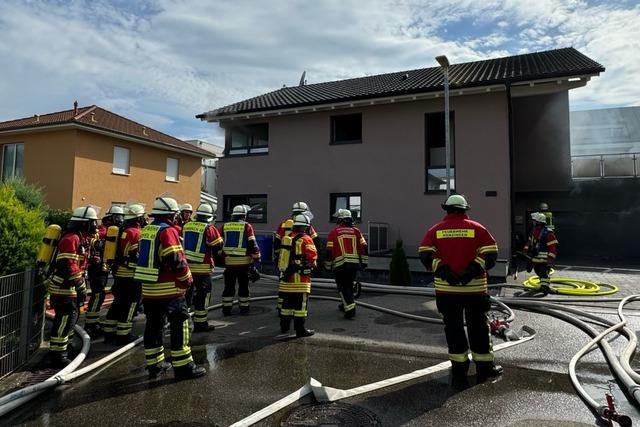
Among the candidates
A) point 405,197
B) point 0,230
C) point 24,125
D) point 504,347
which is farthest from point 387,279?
point 24,125

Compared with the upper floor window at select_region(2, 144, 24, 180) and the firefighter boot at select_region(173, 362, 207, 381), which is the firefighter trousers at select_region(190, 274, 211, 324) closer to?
the firefighter boot at select_region(173, 362, 207, 381)

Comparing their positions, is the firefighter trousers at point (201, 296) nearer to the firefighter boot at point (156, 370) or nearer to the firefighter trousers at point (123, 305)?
the firefighter trousers at point (123, 305)

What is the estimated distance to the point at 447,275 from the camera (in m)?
4.21

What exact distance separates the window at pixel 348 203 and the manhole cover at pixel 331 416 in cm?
966

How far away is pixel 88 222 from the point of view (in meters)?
4.98

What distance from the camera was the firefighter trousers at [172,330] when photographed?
4.23 metres

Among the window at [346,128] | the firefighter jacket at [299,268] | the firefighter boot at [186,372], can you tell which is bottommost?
the firefighter boot at [186,372]

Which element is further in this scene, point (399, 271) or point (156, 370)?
point (399, 271)

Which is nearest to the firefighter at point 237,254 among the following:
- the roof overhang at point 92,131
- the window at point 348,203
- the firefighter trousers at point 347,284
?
the firefighter trousers at point 347,284

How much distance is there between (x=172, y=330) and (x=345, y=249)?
3342 mm

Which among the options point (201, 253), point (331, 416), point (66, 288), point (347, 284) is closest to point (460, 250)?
point (331, 416)

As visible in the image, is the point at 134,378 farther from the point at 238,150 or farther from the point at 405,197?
the point at 238,150

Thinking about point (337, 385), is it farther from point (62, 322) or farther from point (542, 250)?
point (542, 250)

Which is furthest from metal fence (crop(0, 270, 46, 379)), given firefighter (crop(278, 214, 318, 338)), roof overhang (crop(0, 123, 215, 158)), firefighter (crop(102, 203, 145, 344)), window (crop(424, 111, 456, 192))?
roof overhang (crop(0, 123, 215, 158))
